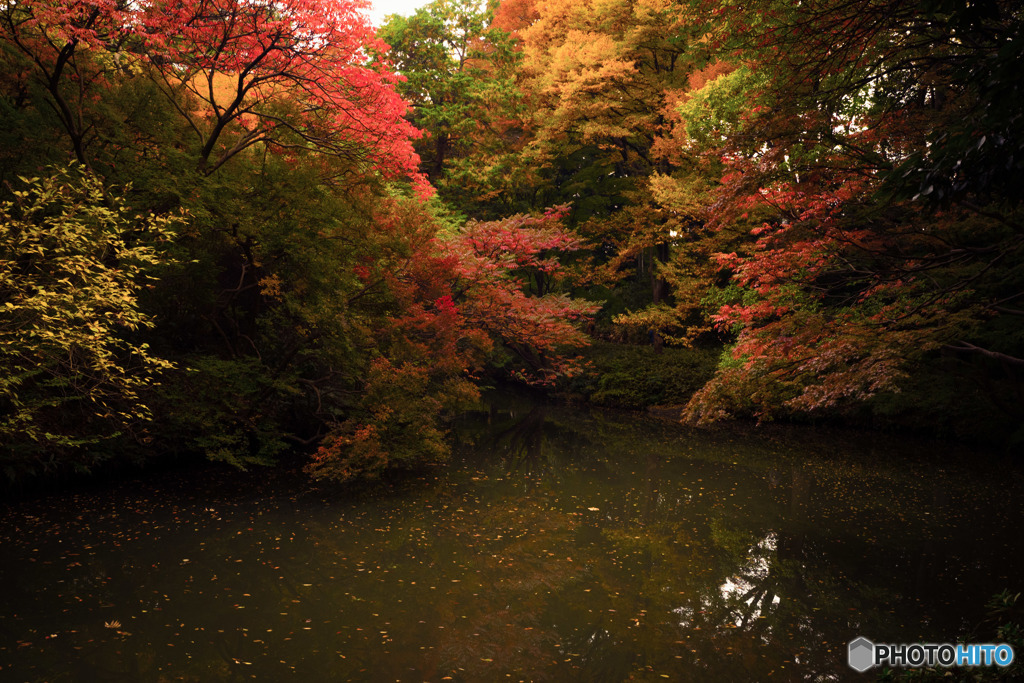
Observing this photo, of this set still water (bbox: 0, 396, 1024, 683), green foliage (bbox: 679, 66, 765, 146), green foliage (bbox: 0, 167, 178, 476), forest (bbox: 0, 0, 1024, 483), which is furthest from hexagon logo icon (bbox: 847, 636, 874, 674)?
green foliage (bbox: 679, 66, 765, 146)

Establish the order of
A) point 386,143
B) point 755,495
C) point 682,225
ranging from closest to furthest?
point 755,495
point 386,143
point 682,225

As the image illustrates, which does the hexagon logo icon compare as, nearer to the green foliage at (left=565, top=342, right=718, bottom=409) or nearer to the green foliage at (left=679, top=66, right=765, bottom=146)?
the green foliage at (left=679, top=66, right=765, bottom=146)

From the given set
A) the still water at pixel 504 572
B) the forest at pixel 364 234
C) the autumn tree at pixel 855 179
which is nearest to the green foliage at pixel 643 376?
the forest at pixel 364 234

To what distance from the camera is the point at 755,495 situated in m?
10.8

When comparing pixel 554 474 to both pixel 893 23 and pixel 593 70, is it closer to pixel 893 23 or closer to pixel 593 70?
pixel 893 23

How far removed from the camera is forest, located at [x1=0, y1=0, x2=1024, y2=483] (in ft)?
23.0

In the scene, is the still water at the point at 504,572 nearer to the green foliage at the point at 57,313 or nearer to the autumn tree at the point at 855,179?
the green foliage at the point at 57,313

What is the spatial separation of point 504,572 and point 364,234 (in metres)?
6.04

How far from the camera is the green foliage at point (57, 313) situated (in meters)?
6.77

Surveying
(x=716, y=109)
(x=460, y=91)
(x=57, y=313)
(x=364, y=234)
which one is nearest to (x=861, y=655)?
(x=57, y=313)

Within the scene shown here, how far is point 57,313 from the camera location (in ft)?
22.1

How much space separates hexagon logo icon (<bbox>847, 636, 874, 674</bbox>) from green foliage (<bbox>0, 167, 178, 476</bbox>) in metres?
7.45

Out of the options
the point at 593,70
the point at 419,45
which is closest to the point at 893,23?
the point at 593,70

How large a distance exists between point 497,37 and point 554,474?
17278 mm
